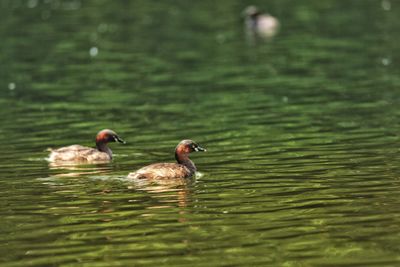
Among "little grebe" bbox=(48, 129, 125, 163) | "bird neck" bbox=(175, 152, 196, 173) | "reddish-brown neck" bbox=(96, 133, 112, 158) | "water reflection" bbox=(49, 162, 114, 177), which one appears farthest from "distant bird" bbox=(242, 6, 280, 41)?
"bird neck" bbox=(175, 152, 196, 173)

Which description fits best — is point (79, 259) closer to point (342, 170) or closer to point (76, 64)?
point (342, 170)

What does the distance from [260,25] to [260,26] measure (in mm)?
57

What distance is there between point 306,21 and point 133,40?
34.0 feet

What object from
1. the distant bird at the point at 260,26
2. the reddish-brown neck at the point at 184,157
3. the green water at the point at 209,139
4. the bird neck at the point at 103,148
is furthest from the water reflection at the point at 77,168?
the distant bird at the point at 260,26

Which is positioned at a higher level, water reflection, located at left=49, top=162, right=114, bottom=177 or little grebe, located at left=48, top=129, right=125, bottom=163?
little grebe, located at left=48, top=129, right=125, bottom=163

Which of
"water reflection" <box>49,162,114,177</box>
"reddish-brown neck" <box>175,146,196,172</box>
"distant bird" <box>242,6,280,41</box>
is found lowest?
"water reflection" <box>49,162,114,177</box>

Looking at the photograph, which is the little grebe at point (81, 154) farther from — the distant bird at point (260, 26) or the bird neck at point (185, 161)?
the distant bird at point (260, 26)

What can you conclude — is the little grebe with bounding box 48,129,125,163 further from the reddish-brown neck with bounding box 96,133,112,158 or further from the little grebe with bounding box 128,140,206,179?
the little grebe with bounding box 128,140,206,179

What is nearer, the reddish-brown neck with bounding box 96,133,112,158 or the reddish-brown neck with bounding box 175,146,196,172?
the reddish-brown neck with bounding box 175,146,196,172

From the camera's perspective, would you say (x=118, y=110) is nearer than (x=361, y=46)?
Yes

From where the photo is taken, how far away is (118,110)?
34844 mm

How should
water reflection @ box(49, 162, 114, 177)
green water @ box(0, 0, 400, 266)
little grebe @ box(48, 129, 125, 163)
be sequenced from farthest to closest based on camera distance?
little grebe @ box(48, 129, 125, 163)
water reflection @ box(49, 162, 114, 177)
green water @ box(0, 0, 400, 266)

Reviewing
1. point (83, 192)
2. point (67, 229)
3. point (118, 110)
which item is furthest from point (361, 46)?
point (67, 229)

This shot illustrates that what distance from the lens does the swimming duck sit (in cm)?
5812
